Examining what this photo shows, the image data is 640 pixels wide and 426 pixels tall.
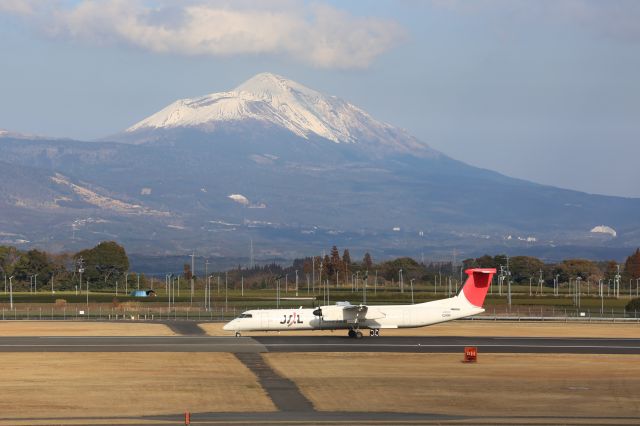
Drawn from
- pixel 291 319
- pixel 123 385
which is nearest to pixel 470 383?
pixel 123 385

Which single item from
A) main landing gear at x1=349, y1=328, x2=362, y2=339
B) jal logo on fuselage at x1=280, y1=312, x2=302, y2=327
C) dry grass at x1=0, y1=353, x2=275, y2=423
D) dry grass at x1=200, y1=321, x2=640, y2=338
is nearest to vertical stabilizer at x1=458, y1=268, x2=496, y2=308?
dry grass at x1=200, y1=321, x2=640, y2=338

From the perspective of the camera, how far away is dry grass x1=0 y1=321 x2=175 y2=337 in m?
102

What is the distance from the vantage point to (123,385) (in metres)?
60.9

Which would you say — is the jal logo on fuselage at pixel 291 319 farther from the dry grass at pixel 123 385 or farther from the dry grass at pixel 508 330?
the dry grass at pixel 123 385

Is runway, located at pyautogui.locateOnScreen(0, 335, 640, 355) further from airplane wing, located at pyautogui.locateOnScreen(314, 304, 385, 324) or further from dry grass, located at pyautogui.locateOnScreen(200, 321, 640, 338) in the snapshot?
dry grass, located at pyautogui.locateOnScreen(200, 321, 640, 338)

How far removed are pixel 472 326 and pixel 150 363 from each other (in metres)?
51.2

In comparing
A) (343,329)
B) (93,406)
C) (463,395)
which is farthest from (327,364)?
(343,329)

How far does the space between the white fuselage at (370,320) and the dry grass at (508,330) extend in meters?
3.14

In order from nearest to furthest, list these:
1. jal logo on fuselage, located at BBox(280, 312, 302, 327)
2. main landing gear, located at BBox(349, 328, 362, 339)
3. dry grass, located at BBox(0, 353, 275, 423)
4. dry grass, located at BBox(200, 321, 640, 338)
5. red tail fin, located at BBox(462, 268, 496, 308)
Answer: dry grass, located at BBox(0, 353, 275, 423)
main landing gear, located at BBox(349, 328, 362, 339)
jal logo on fuselage, located at BBox(280, 312, 302, 327)
red tail fin, located at BBox(462, 268, 496, 308)
dry grass, located at BBox(200, 321, 640, 338)

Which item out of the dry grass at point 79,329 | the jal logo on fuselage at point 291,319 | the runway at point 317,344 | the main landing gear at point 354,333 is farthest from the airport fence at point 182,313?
the runway at point 317,344

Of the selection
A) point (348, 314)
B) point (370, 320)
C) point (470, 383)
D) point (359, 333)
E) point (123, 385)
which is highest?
point (348, 314)

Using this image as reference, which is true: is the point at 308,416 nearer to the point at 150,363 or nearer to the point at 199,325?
the point at 150,363

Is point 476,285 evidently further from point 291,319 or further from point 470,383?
point 470,383

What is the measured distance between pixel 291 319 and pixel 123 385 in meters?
35.5
